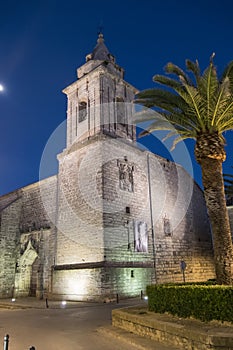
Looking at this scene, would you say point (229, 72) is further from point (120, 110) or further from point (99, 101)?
point (120, 110)

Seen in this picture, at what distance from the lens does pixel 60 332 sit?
26.8 feet

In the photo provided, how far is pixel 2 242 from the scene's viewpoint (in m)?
21.6

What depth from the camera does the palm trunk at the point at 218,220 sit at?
8.83m

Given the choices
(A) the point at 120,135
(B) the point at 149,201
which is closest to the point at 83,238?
(B) the point at 149,201

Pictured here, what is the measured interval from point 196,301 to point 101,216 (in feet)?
33.1

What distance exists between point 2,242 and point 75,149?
9.15m

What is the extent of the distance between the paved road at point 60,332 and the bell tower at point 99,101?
11634mm

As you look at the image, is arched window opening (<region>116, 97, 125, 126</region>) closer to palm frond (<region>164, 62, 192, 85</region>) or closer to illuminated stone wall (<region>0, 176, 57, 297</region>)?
illuminated stone wall (<region>0, 176, 57, 297</region>)

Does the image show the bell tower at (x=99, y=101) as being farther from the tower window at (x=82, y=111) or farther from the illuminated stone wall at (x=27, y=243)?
the illuminated stone wall at (x=27, y=243)

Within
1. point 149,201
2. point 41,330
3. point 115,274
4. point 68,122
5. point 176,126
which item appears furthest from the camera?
point 68,122

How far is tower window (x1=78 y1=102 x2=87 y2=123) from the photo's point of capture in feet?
70.4

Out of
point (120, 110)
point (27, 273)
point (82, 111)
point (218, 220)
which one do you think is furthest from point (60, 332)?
point (120, 110)

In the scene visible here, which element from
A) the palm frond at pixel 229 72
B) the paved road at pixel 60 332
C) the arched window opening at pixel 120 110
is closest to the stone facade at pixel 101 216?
the arched window opening at pixel 120 110

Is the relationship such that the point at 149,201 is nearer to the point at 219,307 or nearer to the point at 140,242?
the point at 140,242
